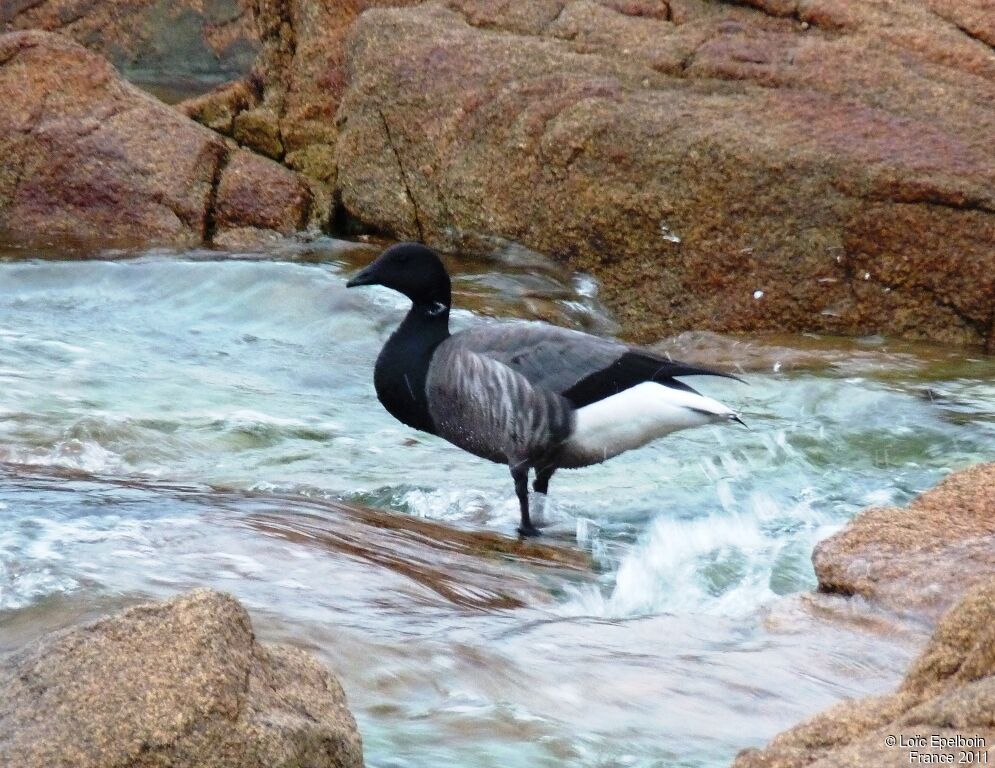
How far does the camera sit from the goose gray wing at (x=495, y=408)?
6.65 meters

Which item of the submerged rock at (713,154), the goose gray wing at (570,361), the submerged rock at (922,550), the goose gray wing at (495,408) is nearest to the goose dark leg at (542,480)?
the goose gray wing at (495,408)

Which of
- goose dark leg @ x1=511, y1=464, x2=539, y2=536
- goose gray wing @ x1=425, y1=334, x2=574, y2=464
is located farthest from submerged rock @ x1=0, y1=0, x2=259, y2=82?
goose dark leg @ x1=511, y1=464, x2=539, y2=536

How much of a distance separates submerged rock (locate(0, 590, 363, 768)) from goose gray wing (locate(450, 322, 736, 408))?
3.99m

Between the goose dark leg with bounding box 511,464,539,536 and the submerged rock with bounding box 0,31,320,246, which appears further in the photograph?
the submerged rock with bounding box 0,31,320,246

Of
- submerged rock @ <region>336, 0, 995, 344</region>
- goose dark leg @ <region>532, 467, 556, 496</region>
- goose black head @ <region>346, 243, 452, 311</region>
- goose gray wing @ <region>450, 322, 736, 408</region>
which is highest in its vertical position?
submerged rock @ <region>336, 0, 995, 344</region>

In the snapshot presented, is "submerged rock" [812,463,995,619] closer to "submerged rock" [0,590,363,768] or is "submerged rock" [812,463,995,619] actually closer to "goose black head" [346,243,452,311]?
"submerged rock" [0,590,363,768]

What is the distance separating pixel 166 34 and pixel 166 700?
15834 mm

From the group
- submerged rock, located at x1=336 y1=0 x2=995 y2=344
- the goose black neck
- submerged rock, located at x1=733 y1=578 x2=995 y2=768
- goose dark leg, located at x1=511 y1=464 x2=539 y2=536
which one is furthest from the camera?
submerged rock, located at x1=336 y1=0 x2=995 y2=344

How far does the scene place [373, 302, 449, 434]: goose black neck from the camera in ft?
22.2

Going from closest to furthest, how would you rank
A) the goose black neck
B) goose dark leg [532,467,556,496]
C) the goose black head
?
the goose black neck → goose dark leg [532,467,556,496] → the goose black head

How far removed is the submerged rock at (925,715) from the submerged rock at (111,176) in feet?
31.7

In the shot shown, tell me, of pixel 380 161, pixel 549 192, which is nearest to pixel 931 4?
pixel 549 192

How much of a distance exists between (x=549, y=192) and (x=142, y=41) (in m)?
8.24

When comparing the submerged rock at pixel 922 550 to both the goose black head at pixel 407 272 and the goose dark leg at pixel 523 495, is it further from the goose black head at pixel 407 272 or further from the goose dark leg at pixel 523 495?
the goose black head at pixel 407 272
